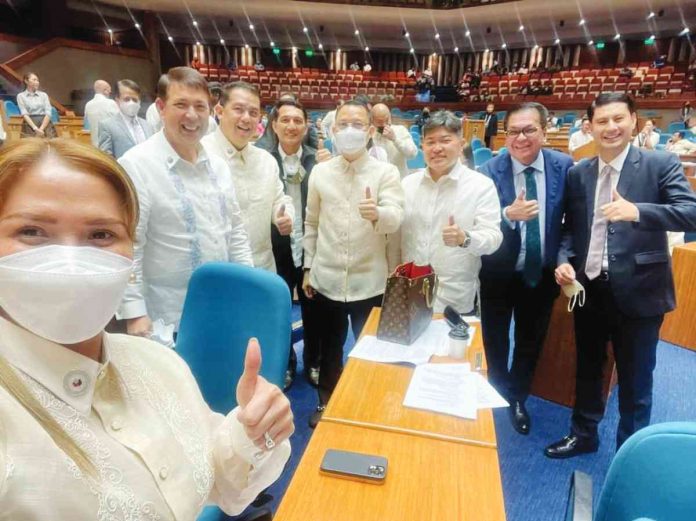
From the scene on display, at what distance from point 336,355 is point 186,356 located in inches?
40.1

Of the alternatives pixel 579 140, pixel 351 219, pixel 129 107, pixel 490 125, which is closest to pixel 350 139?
pixel 351 219

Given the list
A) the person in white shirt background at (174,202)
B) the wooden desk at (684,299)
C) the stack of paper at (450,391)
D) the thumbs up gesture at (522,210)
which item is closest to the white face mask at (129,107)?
the person in white shirt background at (174,202)

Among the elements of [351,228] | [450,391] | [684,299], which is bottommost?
[684,299]

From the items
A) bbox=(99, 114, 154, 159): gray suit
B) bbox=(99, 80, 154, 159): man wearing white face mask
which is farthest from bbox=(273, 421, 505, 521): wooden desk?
bbox=(99, 114, 154, 159): gray suit

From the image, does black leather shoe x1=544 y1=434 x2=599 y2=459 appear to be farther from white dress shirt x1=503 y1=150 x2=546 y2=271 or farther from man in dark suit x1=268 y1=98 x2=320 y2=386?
man in dark suit x1=268 y1=98 x2=320 y2=386

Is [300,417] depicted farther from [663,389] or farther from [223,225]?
[663,389]

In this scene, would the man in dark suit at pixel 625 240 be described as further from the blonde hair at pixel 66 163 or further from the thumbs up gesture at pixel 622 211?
the blonde hair at pixel 66 163

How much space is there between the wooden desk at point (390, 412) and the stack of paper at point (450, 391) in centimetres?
2

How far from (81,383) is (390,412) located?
0.77 m

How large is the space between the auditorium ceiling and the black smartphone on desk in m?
16.2

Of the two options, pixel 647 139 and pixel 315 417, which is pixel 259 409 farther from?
pixel 647 139

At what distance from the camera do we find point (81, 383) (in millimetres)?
722

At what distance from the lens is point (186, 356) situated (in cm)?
141

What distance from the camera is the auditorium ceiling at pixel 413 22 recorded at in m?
14.2
